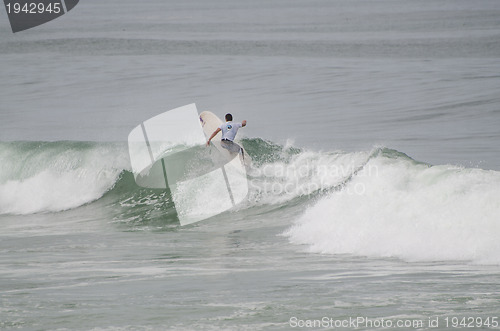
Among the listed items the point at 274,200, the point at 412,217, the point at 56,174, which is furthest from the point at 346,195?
the point at 56,174

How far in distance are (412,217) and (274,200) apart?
16.2ft

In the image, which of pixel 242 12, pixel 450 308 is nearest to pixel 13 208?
pixel 450 308

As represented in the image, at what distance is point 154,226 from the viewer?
641 inches

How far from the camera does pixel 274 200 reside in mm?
17344

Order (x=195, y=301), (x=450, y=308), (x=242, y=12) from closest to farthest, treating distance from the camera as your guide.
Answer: (x=450, y=308)
(x=195, y=301)
(x=242, y=12)

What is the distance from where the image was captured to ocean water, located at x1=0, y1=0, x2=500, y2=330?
29.1ft

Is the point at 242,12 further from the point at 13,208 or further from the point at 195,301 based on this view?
the point at 195,301

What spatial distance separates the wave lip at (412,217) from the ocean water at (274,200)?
3 cm

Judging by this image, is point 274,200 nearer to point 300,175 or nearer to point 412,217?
point 300,175

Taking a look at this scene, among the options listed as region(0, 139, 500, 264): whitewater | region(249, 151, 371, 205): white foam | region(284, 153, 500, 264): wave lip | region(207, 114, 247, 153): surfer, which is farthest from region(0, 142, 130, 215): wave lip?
region(284, 153, 500, 264): wave lip

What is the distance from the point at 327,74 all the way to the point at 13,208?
78.3 feet

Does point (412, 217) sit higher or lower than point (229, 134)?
lower

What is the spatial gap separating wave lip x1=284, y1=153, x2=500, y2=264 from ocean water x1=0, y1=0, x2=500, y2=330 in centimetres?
3

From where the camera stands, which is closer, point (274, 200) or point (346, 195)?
point (346, 195)
